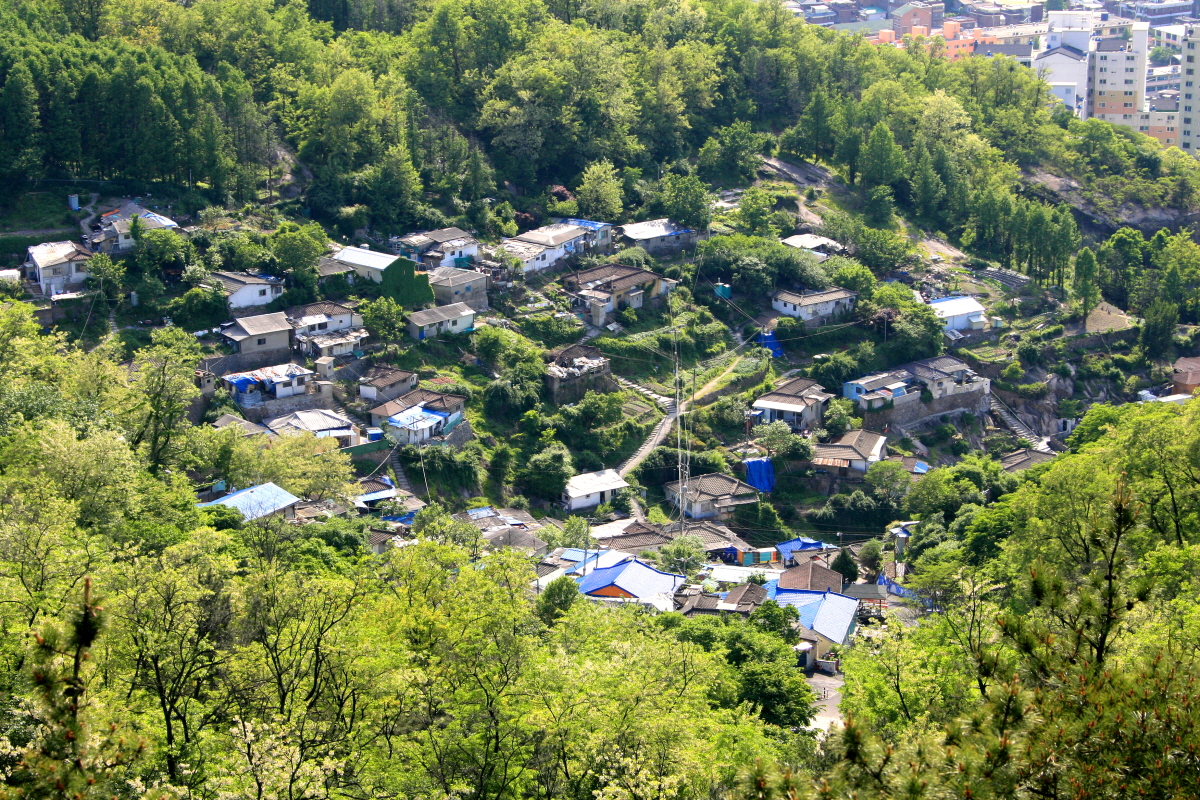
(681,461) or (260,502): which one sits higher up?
(260,502)

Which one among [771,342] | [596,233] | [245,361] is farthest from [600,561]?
[596,233]

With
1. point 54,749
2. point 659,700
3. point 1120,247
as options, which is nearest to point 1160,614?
point 659,700

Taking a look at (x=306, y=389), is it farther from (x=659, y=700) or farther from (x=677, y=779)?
(x=677, y=779)

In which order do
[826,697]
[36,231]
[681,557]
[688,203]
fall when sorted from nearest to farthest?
1. [826,697]
2. [681,557]
3. [36,231]
4. [688,203]

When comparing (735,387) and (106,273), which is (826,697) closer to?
(735,387)

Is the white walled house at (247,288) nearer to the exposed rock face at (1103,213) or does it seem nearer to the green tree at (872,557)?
the green tree at (872,557)

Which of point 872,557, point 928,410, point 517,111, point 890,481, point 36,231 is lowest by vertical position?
point 872,557

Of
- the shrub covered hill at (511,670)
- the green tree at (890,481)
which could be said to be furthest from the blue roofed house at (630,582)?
the green tree at (890,481)
